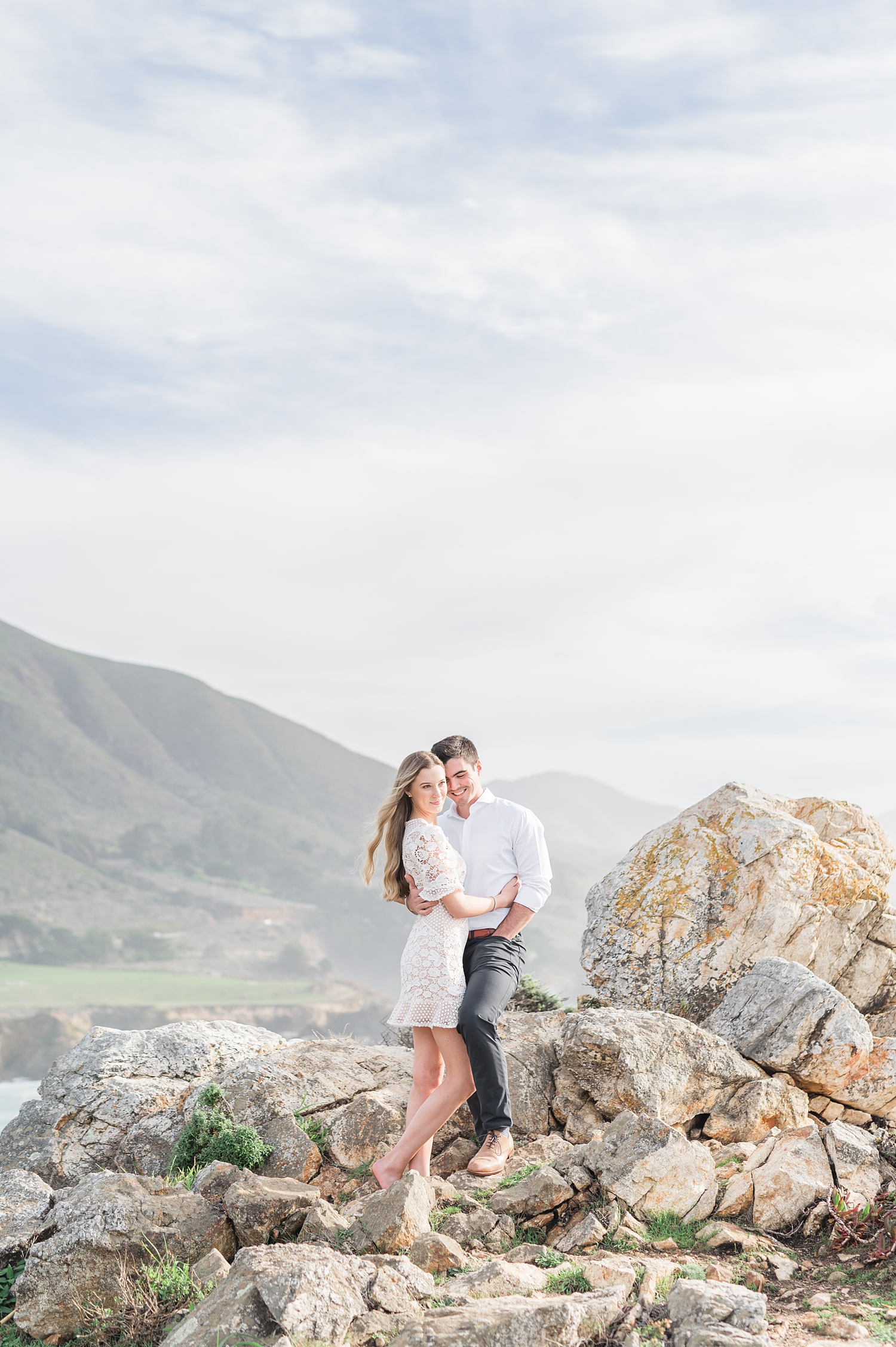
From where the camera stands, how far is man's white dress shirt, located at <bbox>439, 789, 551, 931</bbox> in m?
8.63

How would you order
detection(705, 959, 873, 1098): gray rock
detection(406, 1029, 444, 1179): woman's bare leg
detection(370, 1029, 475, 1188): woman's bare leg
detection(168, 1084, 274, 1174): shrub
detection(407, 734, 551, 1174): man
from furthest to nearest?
1. detection(705, 959, 873, 1098): gray rock
2. detection(168, 1084, 274, 1174): shrub
3. detection(406, 1029, 444, 1179): woman's bare leg
4. detection(407, 734, 551, 1174): man
5. detection(370, 1029, 475, 1188): woman's bare leg

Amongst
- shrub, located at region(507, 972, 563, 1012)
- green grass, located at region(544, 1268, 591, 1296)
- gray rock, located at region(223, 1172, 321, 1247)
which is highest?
shrub, located at region(507, 972, 563, 1012)

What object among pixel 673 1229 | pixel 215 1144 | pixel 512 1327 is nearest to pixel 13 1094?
pixel 215 1144

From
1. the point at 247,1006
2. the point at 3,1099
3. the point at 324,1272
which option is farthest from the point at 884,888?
the point at 247,1006

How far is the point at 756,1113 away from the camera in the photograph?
Answer: 935 centimetres

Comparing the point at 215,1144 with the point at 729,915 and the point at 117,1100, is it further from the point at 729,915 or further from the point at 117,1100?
the point at 729,915

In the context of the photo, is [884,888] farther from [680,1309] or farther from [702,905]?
[680,1309]

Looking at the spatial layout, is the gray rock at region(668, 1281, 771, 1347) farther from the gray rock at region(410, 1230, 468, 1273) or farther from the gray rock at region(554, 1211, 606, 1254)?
the gray rock at region(410, 1230, 468, 1273)

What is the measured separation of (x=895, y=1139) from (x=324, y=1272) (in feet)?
16.8

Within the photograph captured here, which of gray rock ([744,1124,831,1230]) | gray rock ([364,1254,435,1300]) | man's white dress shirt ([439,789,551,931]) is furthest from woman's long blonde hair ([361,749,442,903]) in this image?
gray rock ([744,1124,831,1230])

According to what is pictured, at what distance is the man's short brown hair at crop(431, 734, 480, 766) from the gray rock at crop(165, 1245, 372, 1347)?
3.92 metres

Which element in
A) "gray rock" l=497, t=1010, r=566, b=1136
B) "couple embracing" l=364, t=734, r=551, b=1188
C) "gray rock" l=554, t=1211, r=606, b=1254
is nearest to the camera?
"gray rock" l=554, t=1211, r=606, b=1254

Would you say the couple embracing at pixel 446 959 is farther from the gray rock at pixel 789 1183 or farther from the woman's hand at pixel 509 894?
the gray rock at pixel 789 1183

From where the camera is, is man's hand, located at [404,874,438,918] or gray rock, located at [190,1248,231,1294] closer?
gray rock, located at [190,1248,231,1294]
